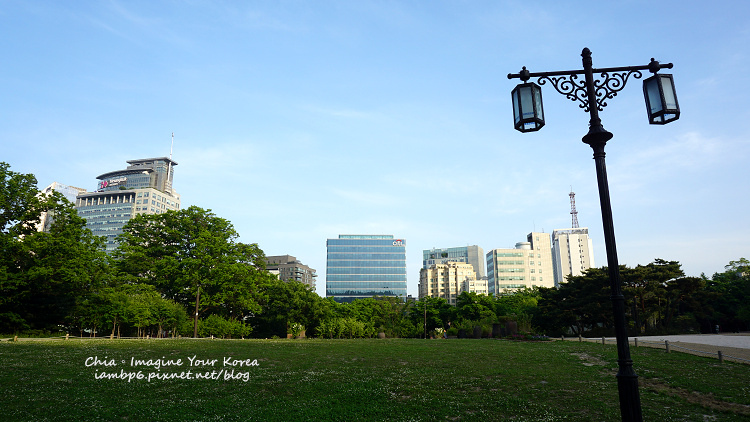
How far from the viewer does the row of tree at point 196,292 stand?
4347 centimetres

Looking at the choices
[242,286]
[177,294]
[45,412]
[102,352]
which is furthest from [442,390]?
[177,294]

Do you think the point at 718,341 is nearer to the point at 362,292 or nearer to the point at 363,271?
the point at 362,292

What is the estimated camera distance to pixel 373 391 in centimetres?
1652

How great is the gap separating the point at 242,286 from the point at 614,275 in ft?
185

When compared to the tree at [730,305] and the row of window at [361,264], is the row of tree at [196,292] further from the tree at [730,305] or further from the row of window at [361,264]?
the row of window at [361,264]

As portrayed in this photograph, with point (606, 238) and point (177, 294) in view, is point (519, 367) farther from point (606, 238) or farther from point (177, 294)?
point (177, 294)

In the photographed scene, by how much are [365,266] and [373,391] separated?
179 meters

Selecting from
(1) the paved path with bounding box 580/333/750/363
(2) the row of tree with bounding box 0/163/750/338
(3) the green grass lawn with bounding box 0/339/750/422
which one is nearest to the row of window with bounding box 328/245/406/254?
(2) the row of tree with bounding box 0/163/750/338

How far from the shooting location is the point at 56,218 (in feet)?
157

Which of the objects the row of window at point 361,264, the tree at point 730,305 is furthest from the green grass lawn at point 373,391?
the row of window at point 361,264

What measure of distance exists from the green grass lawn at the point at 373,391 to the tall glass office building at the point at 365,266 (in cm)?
16970

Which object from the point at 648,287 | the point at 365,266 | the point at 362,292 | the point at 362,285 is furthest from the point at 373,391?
the point at 365,266

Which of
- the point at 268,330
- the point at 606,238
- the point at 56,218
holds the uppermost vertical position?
the point at 56,218

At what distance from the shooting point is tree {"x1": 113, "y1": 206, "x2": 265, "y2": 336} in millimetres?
56750
